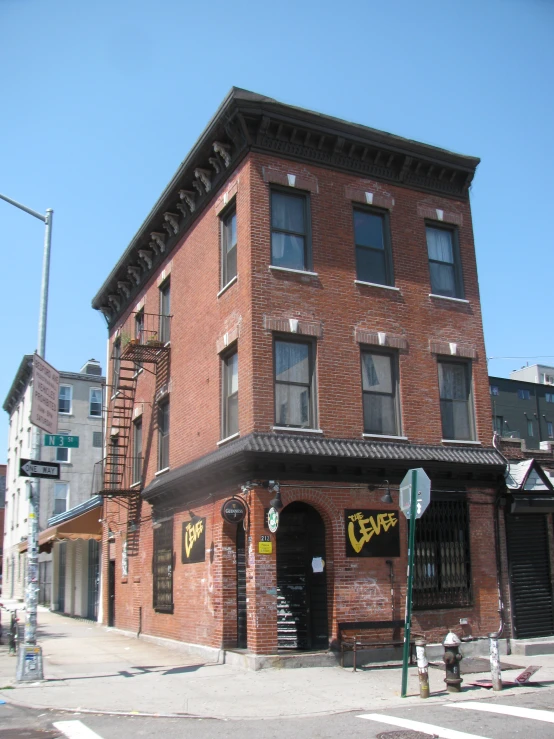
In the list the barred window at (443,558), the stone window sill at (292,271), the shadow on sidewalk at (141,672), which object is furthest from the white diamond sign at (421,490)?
the stone window sill at (292,271)

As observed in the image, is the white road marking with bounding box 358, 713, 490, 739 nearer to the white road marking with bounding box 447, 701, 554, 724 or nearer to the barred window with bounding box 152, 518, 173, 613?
the white road marking with bounding box 447, 701, 554, 724

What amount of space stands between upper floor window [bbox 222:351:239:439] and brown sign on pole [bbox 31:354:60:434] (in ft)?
12.6

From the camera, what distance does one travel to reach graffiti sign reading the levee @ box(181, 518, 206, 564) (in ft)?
55.6

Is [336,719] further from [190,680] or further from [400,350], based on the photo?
[400,350]

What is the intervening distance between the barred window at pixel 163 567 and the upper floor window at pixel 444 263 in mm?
9318

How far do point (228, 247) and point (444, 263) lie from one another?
18.4 feet

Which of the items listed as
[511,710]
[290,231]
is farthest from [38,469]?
[511,710]

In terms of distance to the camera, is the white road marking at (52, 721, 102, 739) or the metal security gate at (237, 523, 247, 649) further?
the metal security gate at (237, 523, 247, 649)

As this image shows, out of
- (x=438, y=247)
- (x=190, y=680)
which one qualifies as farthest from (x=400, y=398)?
(x=190, y=680)

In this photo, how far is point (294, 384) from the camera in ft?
52.3

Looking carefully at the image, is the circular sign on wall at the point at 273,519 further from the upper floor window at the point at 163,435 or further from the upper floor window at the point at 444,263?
the upper floor window at the point at 444,263

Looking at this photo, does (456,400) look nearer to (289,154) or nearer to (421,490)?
(289,154)

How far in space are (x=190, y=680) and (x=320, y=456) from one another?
4.88 meters

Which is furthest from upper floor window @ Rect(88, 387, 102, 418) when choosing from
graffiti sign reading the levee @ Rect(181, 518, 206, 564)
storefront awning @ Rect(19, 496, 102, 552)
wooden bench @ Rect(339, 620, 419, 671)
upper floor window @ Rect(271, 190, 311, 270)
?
wooden bench @ Rect(339, 620, 419, 671)
